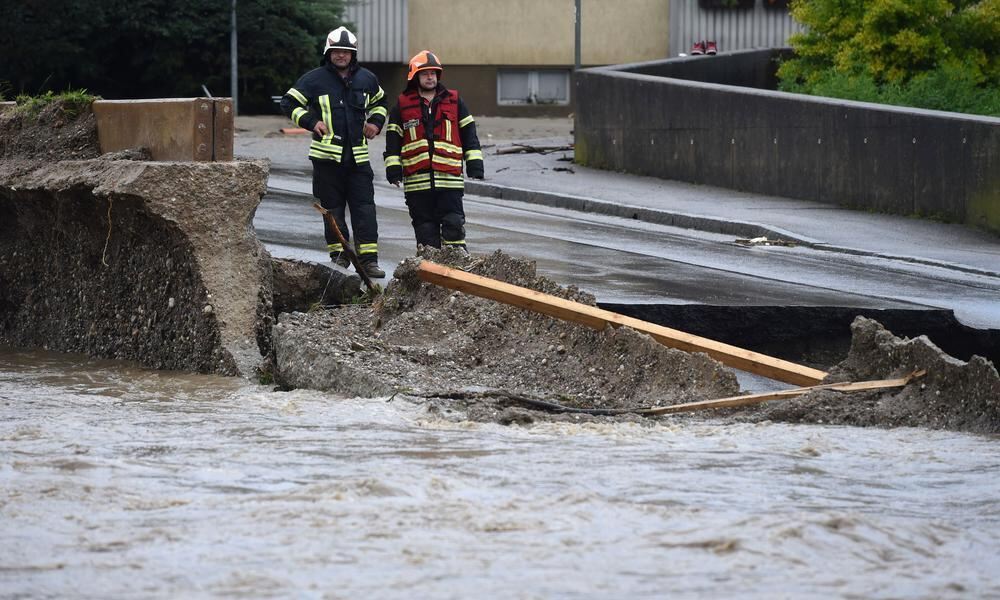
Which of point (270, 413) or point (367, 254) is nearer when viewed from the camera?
point (270, 413)

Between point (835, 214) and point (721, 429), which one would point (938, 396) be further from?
point (835, 214)

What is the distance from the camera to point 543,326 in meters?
8.10

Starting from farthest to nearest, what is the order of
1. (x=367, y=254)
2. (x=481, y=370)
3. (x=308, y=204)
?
(x=308, y=204) → (x=367, y=254) → (x=481, y=370)

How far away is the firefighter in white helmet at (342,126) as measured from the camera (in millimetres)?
10328

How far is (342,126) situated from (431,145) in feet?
2.14

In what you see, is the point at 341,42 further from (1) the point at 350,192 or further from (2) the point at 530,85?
(2) the point at 530,85

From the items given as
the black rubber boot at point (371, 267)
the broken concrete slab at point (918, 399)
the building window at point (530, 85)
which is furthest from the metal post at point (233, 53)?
the broken concrete slab at point (918, 399)

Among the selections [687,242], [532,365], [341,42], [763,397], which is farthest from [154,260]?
[687,242]

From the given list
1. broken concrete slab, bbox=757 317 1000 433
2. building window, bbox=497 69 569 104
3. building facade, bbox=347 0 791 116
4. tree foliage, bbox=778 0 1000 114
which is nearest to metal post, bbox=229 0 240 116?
building facade, bbox=347 0 791 116

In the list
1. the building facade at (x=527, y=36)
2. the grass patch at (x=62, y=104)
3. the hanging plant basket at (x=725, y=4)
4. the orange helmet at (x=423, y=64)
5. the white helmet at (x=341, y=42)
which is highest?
the hanging plant basket at (x=725, y=4)

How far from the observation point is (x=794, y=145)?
17219 millimetres

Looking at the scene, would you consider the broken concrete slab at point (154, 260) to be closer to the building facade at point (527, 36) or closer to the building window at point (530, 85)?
the building facade at point (527, 36)

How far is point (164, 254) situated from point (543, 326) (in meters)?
2.53

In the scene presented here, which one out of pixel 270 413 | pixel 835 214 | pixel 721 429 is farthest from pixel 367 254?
pixel 835 214
